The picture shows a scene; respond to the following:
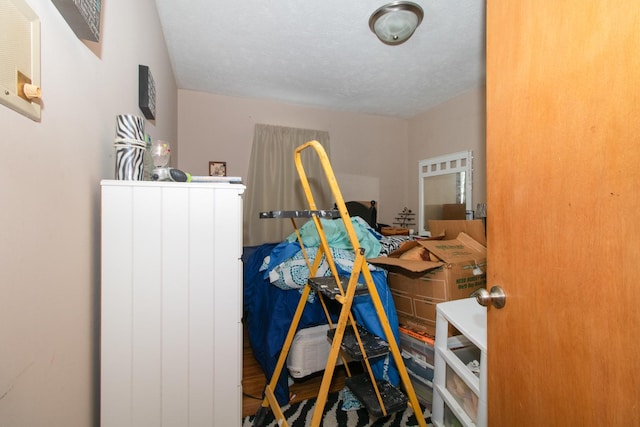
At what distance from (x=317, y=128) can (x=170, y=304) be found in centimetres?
342

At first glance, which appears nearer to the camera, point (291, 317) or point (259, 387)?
point (291, 317)

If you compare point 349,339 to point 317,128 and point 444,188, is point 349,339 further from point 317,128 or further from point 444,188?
point 317,128

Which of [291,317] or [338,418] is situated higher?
[291,317]

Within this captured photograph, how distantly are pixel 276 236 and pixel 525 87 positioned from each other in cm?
319

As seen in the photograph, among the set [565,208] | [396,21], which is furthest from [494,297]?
[396,21]

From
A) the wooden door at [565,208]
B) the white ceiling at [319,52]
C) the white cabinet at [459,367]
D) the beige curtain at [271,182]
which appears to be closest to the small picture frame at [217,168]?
the beige curtain at [271,182]

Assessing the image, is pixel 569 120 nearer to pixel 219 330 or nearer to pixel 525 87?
pixel 525 87

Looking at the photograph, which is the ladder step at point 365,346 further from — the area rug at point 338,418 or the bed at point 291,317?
the area rug at point 338,418

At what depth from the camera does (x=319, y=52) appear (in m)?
2.52

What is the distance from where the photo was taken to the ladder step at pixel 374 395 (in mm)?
1327

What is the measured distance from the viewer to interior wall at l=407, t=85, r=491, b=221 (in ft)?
10.8

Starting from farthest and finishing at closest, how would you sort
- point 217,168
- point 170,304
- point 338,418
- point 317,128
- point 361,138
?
point 361,138 < point 317,128 < point 217,168 < point 338,418 < point 170,304

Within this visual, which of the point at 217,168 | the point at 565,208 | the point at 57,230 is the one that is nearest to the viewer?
the point at 565,208

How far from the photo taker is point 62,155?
0.77 m
